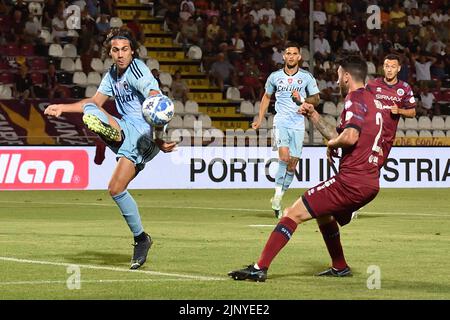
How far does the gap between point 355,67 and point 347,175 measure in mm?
992

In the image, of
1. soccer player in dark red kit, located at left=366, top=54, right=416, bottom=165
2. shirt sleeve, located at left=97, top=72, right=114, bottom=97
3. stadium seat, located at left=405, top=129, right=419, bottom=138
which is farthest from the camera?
stadium seat, located at left=405, top=129, right=419, bottom=138

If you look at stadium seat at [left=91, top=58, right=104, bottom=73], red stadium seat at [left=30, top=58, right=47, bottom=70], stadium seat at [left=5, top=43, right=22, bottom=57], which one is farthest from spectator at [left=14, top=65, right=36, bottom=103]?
stadium seat at [left=91, top=58, right=104, bottom=73]

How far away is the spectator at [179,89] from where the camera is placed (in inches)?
1282

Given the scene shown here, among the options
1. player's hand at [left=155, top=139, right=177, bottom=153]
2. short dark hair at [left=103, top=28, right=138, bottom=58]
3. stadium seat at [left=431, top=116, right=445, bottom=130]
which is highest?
short dark hair at [left=103, top=28, right=138, bottom=58]

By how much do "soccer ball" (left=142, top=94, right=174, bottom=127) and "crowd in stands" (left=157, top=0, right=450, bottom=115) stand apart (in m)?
22.1

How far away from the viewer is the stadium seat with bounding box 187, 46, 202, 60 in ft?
114

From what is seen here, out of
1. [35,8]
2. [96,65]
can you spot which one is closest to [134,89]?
[96,65]

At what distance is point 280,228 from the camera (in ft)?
35.8

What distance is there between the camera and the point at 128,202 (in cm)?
1226

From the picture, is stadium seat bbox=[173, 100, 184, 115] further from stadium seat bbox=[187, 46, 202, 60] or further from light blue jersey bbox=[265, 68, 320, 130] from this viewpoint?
light blue jersey bbox=[265, 68, 320, 130]

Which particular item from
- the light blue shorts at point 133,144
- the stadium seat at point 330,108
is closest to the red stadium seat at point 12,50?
the stadium seat at point 330,108

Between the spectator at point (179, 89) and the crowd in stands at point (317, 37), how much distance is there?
6.02 feet

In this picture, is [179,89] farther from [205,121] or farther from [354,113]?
[354,113]

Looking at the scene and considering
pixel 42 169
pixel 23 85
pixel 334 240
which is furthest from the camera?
pixel 23 85
